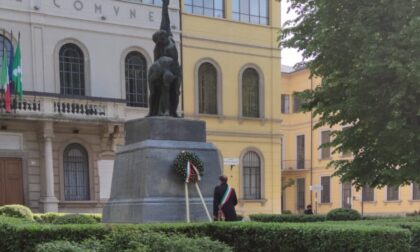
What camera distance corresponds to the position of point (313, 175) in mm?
54438

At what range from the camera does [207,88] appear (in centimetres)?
3219

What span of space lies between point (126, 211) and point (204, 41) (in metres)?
20.9

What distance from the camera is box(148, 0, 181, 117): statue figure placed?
12.8 metres

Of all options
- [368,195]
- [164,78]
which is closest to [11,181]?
[164,78]

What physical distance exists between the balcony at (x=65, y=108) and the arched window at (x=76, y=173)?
1.94 meters

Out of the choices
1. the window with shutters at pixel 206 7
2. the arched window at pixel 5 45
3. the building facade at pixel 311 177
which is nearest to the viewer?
the arched window at pixel 5 45

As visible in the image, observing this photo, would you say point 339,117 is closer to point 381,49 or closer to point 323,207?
point 381,49

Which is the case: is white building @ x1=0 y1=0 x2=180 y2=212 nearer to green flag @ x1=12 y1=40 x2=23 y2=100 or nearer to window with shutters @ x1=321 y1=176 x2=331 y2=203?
green flag @ x1=12 y1=40 x2=23 y2=100

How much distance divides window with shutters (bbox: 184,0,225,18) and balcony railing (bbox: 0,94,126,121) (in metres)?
7.24

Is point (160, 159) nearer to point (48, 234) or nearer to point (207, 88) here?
point (48, 234)

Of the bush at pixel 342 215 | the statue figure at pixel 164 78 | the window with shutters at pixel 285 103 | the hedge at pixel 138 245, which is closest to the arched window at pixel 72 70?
the bush at pixel 342 215

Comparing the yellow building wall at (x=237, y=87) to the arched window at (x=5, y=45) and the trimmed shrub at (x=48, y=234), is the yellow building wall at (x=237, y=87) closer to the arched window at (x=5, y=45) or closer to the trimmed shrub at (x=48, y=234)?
the arched window at (x=5, y=45)

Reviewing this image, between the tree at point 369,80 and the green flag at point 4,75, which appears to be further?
the green flag at point 4,75

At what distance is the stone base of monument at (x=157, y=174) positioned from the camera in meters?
11.7
